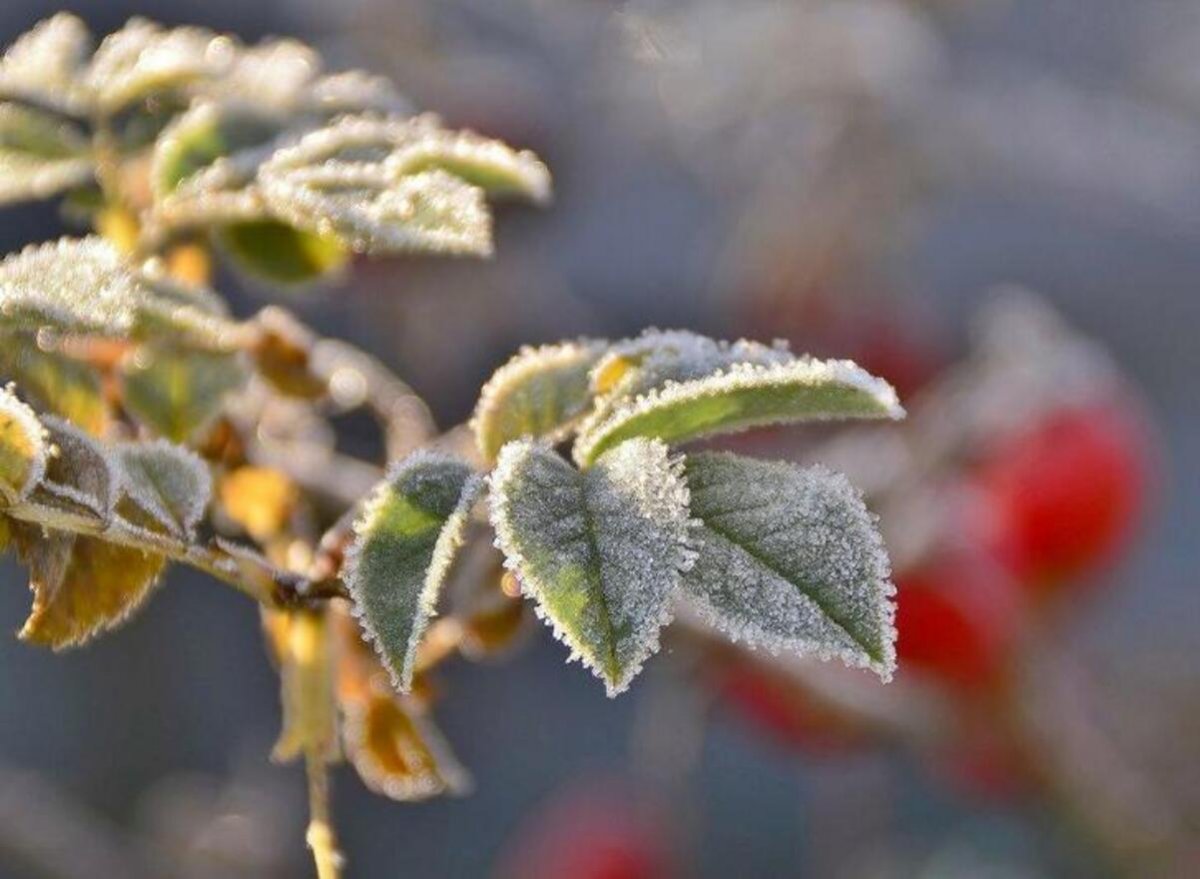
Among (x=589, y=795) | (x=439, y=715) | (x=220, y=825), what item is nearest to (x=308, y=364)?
(x=220, y=825)

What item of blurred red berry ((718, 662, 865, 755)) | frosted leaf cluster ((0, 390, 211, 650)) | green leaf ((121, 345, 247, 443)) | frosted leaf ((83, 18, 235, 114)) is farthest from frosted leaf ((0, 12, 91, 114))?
blurred red berry ((718, 662, 865, 755))

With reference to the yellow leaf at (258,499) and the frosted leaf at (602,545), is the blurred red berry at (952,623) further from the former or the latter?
the frosted leaf at (602,545)

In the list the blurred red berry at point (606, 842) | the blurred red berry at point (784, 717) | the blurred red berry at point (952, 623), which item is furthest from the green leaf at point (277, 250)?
the blurred red berry at point (606, 842)

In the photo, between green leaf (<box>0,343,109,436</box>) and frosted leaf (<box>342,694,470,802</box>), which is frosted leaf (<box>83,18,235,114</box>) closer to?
green leaf (<box>0,343,109,436</box>)

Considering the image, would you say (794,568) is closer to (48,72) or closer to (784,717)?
(48,72)

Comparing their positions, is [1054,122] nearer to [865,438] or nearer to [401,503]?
[865,438]

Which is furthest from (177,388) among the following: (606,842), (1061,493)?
(606,842)
